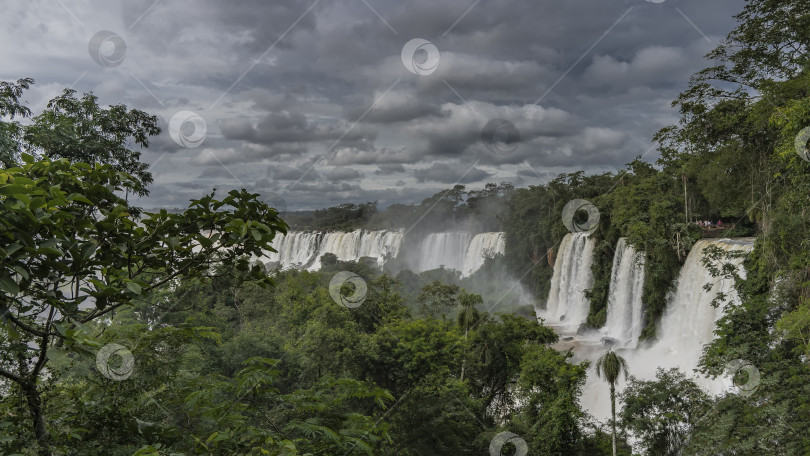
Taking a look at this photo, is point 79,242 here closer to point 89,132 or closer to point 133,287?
point 133,287

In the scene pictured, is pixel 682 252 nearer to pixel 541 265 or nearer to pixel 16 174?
pixel 541 265

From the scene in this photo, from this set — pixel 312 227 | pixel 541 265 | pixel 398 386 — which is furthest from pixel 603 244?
pixel 312 227

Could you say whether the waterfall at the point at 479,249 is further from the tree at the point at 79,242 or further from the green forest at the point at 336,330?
the tree at the point at 79,242

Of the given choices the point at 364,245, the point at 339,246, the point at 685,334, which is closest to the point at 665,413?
the point at 685,334

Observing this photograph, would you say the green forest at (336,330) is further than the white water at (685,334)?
No

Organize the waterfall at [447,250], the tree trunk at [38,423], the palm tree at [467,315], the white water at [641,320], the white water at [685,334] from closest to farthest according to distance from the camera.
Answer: the tree trunk at [38,423] → the white water at [685,334] → the white water at [641,320] → the palm tree at [467,315] → the waterfall at [447,250]

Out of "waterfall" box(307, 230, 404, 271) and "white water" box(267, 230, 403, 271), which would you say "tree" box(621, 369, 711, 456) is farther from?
"white water" box(267, 230, 403, 271)

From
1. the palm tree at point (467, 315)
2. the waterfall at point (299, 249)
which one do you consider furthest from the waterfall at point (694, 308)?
the waterfall at point (299, 249)
